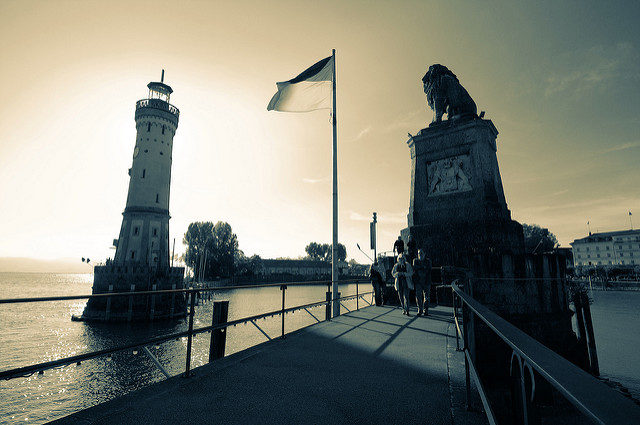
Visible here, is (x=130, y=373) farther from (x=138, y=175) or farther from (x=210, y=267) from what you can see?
(x=210, y=267)

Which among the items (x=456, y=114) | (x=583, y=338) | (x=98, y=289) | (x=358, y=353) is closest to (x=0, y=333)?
(x=98, y=289)

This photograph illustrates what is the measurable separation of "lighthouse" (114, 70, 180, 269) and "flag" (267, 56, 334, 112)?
30036 mm

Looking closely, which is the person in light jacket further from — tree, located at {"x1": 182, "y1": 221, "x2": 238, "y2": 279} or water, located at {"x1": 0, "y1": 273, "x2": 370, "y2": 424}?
tree, located at {"x1": 182, "y1": 221, "x2": 238, "y2": 279}

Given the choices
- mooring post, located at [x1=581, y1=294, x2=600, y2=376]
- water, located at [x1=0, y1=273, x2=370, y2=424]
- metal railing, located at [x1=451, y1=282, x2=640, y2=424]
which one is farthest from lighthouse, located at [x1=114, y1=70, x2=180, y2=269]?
metal railing, located at [x1=451, y1=282, x2=640, y2=424]

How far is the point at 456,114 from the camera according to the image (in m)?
14.3

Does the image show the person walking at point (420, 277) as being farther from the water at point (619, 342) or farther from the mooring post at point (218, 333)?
the water at point (619, 342)

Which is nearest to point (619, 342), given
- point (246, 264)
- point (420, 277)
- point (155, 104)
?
point (420, 277)

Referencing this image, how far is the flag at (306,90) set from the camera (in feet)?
46.0

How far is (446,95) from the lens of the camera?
1481 centimetres

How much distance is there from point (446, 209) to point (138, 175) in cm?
3733

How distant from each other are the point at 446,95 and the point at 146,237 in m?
36.1

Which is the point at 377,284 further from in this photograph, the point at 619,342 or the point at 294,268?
the point at 294,268

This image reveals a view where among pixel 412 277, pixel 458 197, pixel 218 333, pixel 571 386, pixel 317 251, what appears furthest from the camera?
pixel 317 251

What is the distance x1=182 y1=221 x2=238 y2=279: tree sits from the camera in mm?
69375
